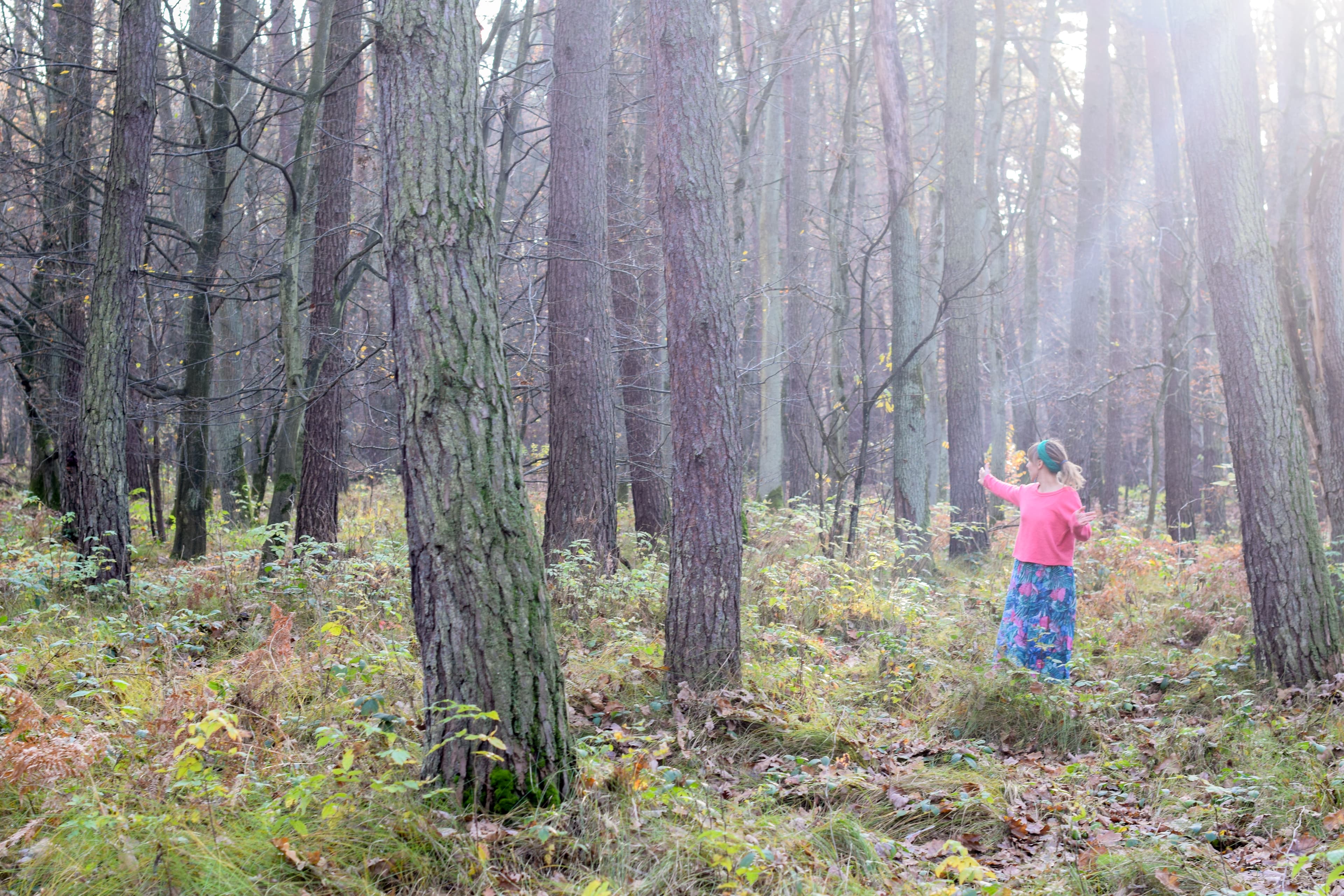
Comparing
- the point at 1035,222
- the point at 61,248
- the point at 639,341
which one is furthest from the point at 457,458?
the point at 1035,222

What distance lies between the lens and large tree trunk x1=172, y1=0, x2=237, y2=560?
10500 mm

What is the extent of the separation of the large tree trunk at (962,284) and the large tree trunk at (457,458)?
9812 millimetres

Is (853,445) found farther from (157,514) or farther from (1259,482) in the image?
(1259,482)

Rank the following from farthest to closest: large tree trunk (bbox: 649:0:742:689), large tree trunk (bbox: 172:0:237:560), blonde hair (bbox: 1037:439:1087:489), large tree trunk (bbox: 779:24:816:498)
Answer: large tree trunk (bbox: 779:24:816:498)
large tree trunk (bbox: 172:0:237:560)
blonde hair (bbox: 1037:439:1087:489)
large tree trunk (bbox: 649:0:742:689)

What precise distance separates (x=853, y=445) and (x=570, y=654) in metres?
17.9

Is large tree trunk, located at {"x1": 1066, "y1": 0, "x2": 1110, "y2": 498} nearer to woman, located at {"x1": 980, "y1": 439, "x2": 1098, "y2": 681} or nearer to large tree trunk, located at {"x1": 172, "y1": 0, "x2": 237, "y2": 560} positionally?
woman, located at {"x1": 980, "y1": 439, "x2": 1098, "y2": 681}

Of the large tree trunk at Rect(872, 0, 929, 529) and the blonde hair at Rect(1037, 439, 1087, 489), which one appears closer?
the blonde hair at Rect(1037, 439, 1087, 489)

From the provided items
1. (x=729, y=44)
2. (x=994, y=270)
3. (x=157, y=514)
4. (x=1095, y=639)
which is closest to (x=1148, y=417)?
(x=994, y=270)

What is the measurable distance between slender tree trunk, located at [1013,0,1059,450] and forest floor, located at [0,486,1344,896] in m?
12.5

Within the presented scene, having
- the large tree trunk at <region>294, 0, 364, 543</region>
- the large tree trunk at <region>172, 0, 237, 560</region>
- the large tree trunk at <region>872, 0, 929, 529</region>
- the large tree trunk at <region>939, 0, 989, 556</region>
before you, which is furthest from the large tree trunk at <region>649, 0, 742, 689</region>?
the large tree trunk at <region>939, 0, 989, 556</region>

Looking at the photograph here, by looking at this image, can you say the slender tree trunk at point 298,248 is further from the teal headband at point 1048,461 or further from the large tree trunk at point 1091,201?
the large tree trunk at point 1091,201

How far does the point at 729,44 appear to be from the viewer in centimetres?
2333

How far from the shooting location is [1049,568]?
6734 mm

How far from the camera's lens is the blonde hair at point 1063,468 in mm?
6707
